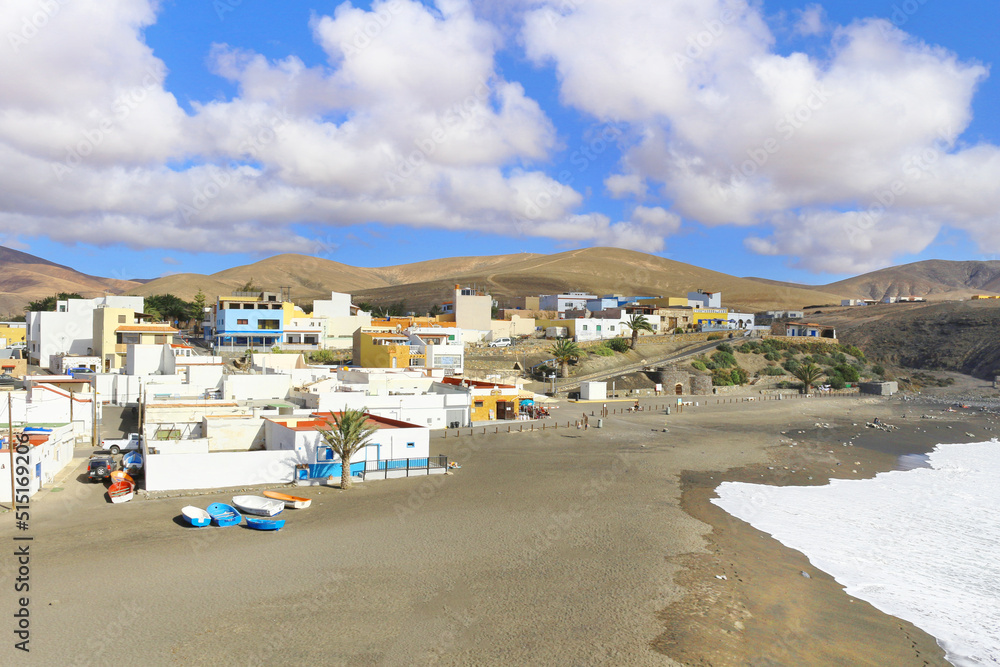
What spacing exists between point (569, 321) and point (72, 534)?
216 ft

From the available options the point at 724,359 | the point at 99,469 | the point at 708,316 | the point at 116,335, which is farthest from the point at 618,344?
the point at 99,469

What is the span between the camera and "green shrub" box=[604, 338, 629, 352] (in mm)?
74125

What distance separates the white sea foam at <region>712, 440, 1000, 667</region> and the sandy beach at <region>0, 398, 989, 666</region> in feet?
3.23

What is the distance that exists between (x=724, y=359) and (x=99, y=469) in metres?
63.5

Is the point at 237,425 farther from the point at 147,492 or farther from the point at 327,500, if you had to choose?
the point at 327,500

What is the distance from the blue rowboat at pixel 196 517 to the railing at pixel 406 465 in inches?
271

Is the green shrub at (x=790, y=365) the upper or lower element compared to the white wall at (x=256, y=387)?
upper

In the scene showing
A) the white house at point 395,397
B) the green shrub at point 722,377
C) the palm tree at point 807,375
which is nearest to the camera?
the white house at point 395,397

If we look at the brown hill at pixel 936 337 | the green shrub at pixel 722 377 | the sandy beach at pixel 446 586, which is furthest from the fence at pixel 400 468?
the brown hill at pixel 936 337

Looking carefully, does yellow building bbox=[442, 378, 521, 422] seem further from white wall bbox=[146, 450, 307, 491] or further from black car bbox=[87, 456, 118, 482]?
black car bbox=[87, 456, 118, 482]

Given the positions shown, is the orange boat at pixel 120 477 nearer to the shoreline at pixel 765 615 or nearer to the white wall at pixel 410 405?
the white wall at pixel 410 405

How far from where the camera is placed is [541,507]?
72.0 ft

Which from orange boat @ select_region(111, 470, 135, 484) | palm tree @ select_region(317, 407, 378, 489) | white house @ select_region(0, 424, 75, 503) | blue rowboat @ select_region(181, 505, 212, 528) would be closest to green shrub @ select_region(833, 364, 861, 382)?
palm tree @ select_region(317, 407, 378, 489)

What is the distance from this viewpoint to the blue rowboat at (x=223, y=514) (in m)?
18.9
